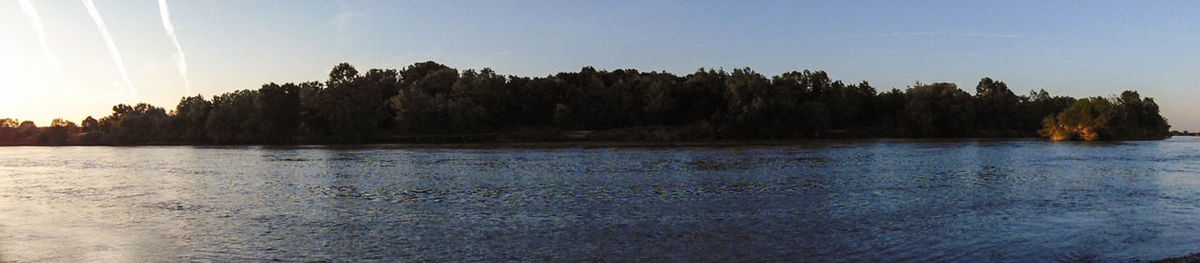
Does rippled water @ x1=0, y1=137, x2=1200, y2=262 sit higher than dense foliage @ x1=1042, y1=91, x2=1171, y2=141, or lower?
lower

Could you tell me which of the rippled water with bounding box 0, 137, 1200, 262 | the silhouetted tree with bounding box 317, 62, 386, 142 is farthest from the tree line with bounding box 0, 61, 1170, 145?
the rippled water with bounding box 0, 137, 1200, 262

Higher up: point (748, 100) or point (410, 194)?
point (748, 100)

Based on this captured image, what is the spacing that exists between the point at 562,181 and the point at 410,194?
8447 millimetres

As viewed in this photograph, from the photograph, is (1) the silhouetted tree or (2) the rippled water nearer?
(2) the rippled water

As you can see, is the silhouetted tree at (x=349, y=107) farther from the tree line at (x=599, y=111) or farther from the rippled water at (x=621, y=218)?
the rippled water at (x=621, y=218)

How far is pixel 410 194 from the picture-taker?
28.7 metres

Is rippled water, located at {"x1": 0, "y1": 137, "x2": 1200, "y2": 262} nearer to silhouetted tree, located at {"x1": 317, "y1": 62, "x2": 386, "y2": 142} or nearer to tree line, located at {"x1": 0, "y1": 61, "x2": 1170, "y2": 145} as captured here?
tree line, located at {"x1": 0, "y1": 61, "x2": 1170, "y2": 145}

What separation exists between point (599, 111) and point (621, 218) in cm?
10977

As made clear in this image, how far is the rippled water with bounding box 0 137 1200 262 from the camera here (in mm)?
15102

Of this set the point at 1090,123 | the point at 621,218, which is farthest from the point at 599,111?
the point at 621,218

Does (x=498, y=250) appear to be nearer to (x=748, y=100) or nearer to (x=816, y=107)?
(x=748, y=100)

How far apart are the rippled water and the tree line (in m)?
85.2

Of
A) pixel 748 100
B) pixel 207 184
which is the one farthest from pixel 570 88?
pixel 207 184

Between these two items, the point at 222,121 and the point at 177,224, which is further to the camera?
the point at 222,121
